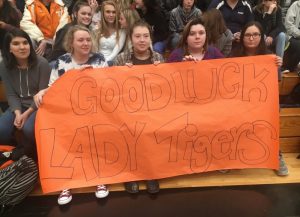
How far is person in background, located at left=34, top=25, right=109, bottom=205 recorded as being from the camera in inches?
92.0

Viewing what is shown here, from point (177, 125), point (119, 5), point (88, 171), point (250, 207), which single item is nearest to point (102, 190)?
point (88, 171)

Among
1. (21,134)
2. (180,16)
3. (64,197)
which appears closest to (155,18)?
(180,16)

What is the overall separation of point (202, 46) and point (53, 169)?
140 cm

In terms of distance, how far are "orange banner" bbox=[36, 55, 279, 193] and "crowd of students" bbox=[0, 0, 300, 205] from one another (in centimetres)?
13

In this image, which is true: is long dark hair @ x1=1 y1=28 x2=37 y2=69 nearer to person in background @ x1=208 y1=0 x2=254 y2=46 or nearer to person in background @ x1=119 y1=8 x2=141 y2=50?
person in background @ x1=119 y1=8 x2=141 y2=50

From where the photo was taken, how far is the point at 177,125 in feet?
7.54

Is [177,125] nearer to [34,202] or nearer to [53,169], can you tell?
[53,169]

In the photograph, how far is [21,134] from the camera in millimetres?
2475

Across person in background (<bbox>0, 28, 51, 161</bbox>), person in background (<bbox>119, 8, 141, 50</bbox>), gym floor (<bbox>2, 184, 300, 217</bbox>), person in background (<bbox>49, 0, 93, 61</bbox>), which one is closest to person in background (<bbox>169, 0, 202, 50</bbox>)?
person in background (<bbox>119, 8, 141, 50</bbox>)

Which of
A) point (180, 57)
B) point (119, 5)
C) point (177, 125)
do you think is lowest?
point (177, 125)

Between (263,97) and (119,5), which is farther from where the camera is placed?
(119,5)

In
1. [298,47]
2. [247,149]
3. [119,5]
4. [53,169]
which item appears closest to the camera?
[53,169]

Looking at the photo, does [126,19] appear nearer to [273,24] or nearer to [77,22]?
[77,22]

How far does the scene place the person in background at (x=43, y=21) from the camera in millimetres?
3289
